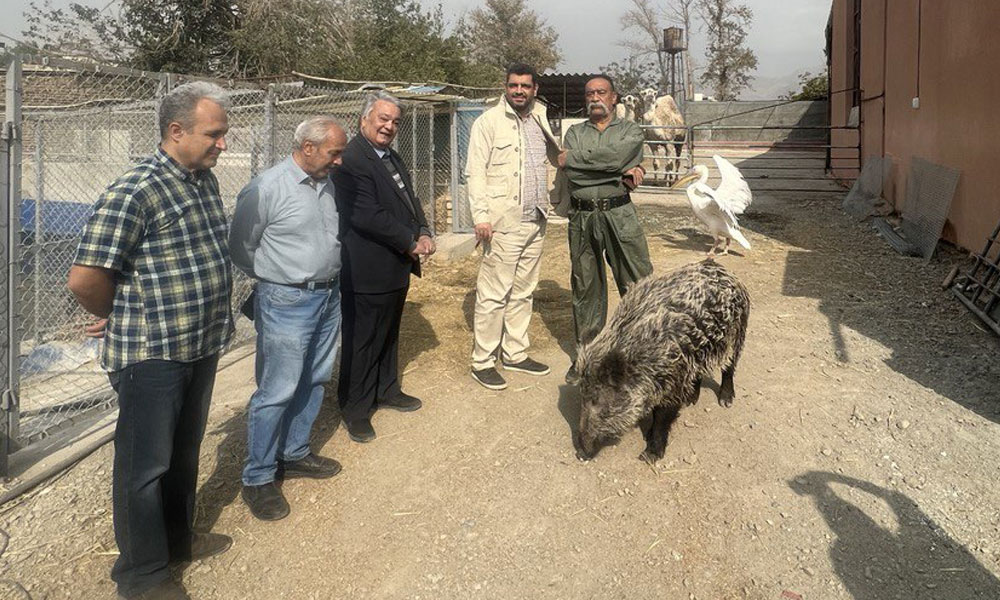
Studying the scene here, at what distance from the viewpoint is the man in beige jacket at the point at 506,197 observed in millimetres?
4852

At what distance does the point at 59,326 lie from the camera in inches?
253

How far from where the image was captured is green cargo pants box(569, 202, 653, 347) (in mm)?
5160

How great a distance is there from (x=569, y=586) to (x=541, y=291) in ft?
16.5

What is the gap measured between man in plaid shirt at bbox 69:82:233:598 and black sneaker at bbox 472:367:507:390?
2.49 metres

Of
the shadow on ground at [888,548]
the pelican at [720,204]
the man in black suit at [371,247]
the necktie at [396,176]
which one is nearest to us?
the shadow on ground at [888,548]

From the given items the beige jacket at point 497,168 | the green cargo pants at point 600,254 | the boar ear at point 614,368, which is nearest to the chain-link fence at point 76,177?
the beige jacket at point 497,168

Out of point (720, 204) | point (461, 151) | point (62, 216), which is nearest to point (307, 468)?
point (62, 216)

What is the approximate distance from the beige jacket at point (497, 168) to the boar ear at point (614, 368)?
1.45m

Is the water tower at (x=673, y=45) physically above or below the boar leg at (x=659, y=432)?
above

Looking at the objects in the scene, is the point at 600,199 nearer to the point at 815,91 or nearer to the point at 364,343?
the point at 364,343

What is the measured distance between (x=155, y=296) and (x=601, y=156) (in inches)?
129

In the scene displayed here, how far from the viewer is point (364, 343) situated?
4.32 meters

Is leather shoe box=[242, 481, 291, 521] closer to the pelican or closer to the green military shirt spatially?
the green military shirt

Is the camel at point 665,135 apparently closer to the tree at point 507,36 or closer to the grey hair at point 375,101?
the grey hair at point 375,101
